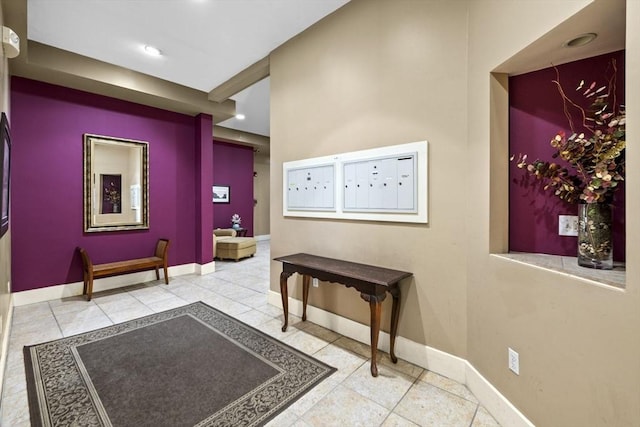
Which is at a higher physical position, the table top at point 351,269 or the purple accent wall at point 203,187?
the purple accent wall at point 203,187

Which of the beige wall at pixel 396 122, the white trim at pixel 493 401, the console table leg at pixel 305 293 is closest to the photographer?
the white trim at pixel 493 401

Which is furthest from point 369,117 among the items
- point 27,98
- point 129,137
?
point 27,98

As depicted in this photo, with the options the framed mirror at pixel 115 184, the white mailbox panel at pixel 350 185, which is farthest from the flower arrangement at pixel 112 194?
the white mailbox panel at pixel 350 185

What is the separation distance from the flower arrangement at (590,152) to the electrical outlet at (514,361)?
2.99 feet

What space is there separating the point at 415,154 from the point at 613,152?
3.57 ft

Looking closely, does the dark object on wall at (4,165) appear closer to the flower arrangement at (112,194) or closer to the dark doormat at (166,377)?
the dark doormat at (166,377)

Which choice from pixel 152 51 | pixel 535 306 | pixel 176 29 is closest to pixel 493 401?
pixel 535 306

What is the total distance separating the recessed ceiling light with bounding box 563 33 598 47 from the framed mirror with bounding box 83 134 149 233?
17.0 ft

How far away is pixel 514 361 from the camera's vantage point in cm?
155

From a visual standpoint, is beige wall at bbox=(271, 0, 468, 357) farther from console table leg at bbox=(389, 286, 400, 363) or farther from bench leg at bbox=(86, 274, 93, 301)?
bench leg at bbox=(86, 274, 93, 301)

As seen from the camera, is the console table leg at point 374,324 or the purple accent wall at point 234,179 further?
the purple accent wall at point 234,179

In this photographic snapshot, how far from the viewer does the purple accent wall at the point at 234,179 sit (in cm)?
779

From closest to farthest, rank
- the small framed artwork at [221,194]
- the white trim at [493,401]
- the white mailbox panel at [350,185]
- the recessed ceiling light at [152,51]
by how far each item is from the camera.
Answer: the white trim at [493,401] < the white mailbox panel at [350,185] < the recessed ceiling light at [152,51] < the small framed artwork at [221,194]

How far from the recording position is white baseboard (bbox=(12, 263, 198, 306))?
11.5 ft
